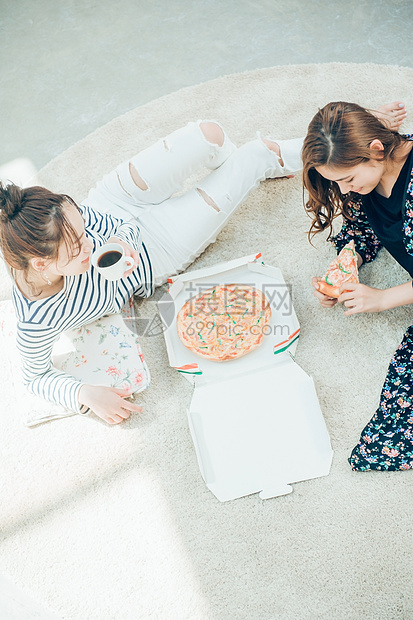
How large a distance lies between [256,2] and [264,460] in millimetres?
1760

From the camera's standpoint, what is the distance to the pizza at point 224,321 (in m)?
1.40

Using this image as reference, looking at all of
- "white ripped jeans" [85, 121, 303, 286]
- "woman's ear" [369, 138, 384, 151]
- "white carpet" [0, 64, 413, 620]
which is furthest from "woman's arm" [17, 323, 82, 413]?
"woman's ear" [369, 138, 384, 151]

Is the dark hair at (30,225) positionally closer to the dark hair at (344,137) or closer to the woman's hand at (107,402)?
the woman's hand at (107,402)

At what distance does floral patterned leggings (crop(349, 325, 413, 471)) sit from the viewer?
1.26 m

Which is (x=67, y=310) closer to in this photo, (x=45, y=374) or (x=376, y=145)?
(x=45, y=374)

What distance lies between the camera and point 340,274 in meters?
1.35

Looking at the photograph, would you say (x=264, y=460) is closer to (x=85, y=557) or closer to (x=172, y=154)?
(x=85, y=557)

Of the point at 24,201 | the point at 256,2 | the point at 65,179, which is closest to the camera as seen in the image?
the point at 24,201

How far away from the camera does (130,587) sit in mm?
1263

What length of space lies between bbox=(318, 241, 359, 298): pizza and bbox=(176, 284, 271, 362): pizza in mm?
171

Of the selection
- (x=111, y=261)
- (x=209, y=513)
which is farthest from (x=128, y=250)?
(x=209, y=513)

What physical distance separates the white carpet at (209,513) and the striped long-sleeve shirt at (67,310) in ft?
0.53

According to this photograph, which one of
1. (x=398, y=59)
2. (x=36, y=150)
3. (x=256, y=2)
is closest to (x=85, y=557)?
(x=36, y=150)

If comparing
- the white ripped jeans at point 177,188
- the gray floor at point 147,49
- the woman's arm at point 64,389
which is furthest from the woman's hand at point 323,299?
the gray floor at point 147,49
